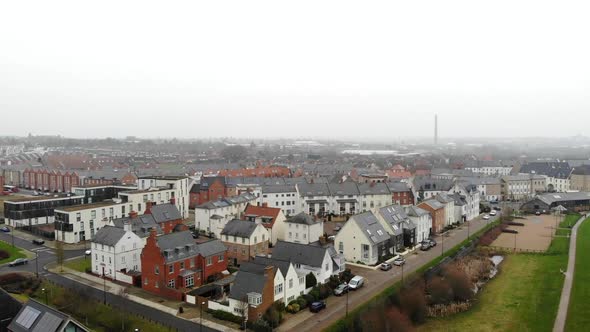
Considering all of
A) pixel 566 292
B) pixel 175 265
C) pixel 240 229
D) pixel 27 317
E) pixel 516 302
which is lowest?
pixel 516 302

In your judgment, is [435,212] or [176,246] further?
[435,212]

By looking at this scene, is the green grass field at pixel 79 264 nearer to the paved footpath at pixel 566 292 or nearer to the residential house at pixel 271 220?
the residential house at pixel 271 220

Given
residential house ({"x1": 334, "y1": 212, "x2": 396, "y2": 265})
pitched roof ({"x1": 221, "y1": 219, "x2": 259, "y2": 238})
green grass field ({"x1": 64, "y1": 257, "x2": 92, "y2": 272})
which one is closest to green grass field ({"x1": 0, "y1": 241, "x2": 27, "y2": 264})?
green grass field ({"x1": 64, "y1": 257, "x2": 92, "y2": 272})

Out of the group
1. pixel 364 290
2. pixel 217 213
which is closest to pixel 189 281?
pixel 364 290

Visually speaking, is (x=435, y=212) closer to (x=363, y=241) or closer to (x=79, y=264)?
(x=363, y=241)

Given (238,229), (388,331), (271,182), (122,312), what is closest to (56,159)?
(271,182)
